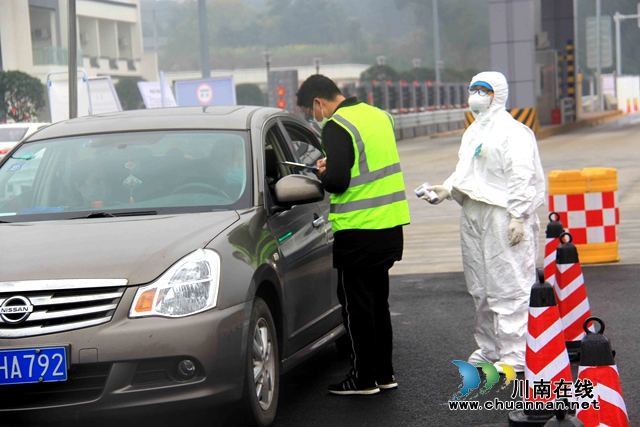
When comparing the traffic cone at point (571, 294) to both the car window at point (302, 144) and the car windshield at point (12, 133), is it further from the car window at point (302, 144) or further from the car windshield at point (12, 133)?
the car windshield at point (12, 133)

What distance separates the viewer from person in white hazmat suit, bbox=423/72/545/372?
5.84m

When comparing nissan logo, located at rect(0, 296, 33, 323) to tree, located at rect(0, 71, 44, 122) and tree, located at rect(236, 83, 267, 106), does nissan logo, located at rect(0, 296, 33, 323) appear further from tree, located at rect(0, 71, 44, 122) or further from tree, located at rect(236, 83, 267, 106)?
tree, located at rect(236, 83, 267, 106)

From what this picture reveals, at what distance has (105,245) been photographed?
184 inches

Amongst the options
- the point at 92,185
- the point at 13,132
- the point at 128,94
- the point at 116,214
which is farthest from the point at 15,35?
the point at 116,214

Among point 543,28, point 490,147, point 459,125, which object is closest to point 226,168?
point 490,147

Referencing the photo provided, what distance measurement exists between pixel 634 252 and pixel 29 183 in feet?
22.3

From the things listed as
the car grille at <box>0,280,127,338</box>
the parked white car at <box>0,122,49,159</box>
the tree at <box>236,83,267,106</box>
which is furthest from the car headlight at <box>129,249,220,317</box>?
the tree at <box>236,83,267,106</box>

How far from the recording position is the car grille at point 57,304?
4293 millimetres

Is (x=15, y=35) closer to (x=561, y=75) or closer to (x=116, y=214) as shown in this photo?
(x=561, y=75)

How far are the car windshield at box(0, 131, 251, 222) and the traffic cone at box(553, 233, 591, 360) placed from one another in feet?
6.62

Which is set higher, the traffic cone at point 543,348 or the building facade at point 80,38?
the building facade at point 80,38

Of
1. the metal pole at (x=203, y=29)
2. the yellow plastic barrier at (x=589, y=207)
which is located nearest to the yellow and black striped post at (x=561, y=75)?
the metal pole at (x=203, y=29)

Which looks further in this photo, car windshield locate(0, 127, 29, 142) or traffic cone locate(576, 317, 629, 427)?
car windshield locate(0, 127, 29, 142)

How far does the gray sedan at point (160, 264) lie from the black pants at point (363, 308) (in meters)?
0.24
